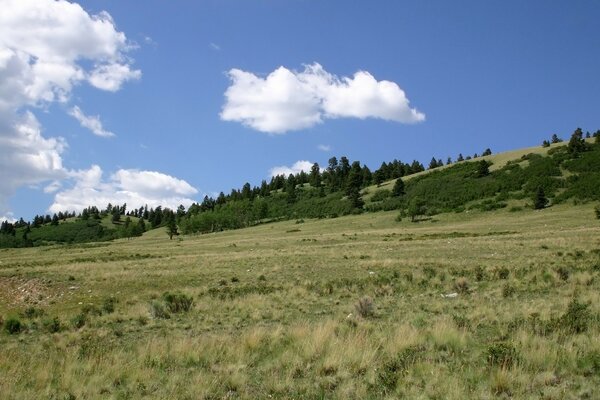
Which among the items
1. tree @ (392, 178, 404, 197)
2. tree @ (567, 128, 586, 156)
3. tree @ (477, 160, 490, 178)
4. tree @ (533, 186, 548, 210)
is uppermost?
tree @ (567, 128, 586, 156)

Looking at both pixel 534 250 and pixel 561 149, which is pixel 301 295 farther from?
pixel 561 149

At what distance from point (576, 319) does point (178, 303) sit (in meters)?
13.2

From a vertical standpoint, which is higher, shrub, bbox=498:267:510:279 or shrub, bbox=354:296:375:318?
shrub, bbox=354:296:375:318

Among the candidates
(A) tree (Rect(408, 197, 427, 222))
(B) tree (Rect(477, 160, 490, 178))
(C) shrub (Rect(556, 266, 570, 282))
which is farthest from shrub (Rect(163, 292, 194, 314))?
(B) tree (Rect(477, 160, 490, 178))

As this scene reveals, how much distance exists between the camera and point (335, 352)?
9.00 metres

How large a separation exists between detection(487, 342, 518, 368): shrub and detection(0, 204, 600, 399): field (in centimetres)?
4

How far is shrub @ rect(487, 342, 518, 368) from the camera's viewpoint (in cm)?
802

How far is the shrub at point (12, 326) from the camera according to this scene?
50.7ft

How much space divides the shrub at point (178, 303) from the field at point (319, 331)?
130mm

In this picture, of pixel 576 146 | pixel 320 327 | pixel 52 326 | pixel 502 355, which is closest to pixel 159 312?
pixel 52 326

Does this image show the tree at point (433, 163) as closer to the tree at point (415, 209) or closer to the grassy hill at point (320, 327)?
the tree at point (415, 209)

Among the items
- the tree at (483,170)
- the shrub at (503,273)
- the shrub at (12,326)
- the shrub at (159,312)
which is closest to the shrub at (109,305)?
the shrub at (159,312)

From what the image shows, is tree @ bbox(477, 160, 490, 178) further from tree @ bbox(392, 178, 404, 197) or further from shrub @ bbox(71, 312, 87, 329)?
shrub @ bbox(71, 312, 87, 329)

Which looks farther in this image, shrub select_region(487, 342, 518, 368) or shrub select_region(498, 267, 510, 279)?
shrub select_region(498, 267, 510, 279)
